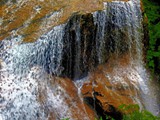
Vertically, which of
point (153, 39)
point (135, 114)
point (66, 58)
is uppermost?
point (66, 58)

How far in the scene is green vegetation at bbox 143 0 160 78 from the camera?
766cm

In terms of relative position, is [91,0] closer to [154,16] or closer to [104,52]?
[104,52]

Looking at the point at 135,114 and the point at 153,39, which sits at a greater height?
the point at 153,39

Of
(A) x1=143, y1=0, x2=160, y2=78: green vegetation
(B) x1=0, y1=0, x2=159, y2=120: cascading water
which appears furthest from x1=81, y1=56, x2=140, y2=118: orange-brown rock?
(A) x1=143, y1=0, x2=160, y2=78: green vegetation

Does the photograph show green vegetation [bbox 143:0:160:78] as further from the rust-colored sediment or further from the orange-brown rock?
the rust-colored sediment

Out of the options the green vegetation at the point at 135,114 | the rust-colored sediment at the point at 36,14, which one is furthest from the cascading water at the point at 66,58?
the green vegetation at the point at 135,114

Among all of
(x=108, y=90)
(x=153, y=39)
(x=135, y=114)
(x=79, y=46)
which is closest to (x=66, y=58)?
(x=79, y=46)

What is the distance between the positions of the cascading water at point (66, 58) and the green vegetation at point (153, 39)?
0.24 meters

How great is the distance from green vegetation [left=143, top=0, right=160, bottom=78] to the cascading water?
24cm

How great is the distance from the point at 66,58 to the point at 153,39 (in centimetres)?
248

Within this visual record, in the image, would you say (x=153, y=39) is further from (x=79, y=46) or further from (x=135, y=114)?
(x=135, y=114)

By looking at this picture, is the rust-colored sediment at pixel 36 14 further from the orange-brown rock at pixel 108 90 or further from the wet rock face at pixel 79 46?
the orange-brown rock at pixel 108 90

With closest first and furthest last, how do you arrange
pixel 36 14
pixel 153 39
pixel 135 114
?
pixel 135 114 < pixel 36 14 < pixel 153 39

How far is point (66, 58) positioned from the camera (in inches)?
265
